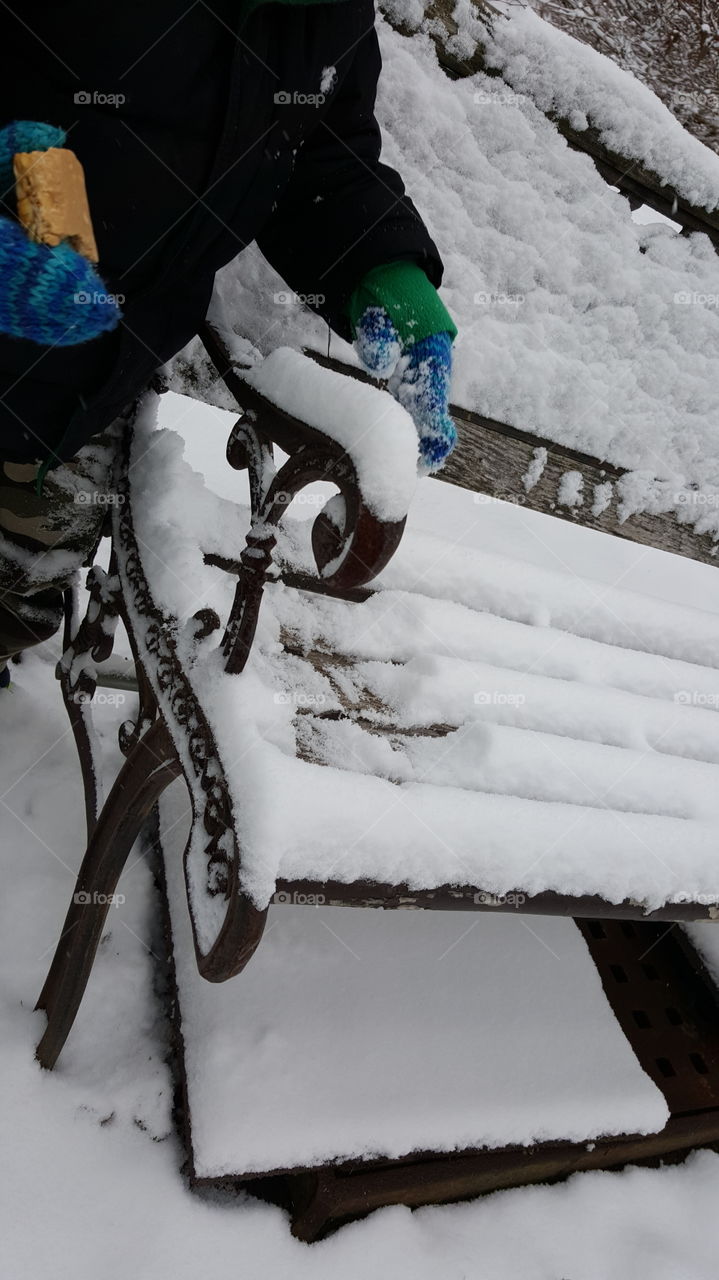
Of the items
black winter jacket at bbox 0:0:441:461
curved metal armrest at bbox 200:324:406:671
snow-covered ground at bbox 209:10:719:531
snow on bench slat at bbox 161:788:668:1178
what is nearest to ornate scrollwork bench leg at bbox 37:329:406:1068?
curved metal armrest at bbox 200:324:406:671

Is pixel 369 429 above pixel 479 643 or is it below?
above

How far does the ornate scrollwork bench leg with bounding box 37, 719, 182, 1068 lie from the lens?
115 centimetres

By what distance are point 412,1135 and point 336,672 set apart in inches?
27.3

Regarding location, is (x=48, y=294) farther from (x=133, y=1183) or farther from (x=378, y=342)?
(x=133, y=1183)

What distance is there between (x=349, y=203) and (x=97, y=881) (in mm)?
1021

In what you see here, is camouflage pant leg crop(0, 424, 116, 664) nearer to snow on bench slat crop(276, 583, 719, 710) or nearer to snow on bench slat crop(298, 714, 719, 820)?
snow on bench slat crop(276, 583, 719, 710)

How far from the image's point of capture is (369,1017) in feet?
4.73

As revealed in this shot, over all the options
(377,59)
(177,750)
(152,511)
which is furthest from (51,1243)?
(377,59)

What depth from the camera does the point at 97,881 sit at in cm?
123

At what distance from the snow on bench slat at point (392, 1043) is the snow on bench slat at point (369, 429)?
0.91 m

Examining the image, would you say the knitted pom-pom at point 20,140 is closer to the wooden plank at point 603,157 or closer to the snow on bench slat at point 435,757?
the snow on bench slat at point 435,757

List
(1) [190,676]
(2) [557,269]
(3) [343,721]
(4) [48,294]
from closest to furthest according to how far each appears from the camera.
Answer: (4) [48,294] → (1) [190,676] → (3) [343,721] → (2) [557,269]

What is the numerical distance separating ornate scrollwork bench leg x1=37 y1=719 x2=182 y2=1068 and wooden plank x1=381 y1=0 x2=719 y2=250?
4.92 ft

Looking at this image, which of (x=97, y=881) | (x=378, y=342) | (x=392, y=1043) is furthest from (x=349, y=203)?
(x=392, y=1043)
